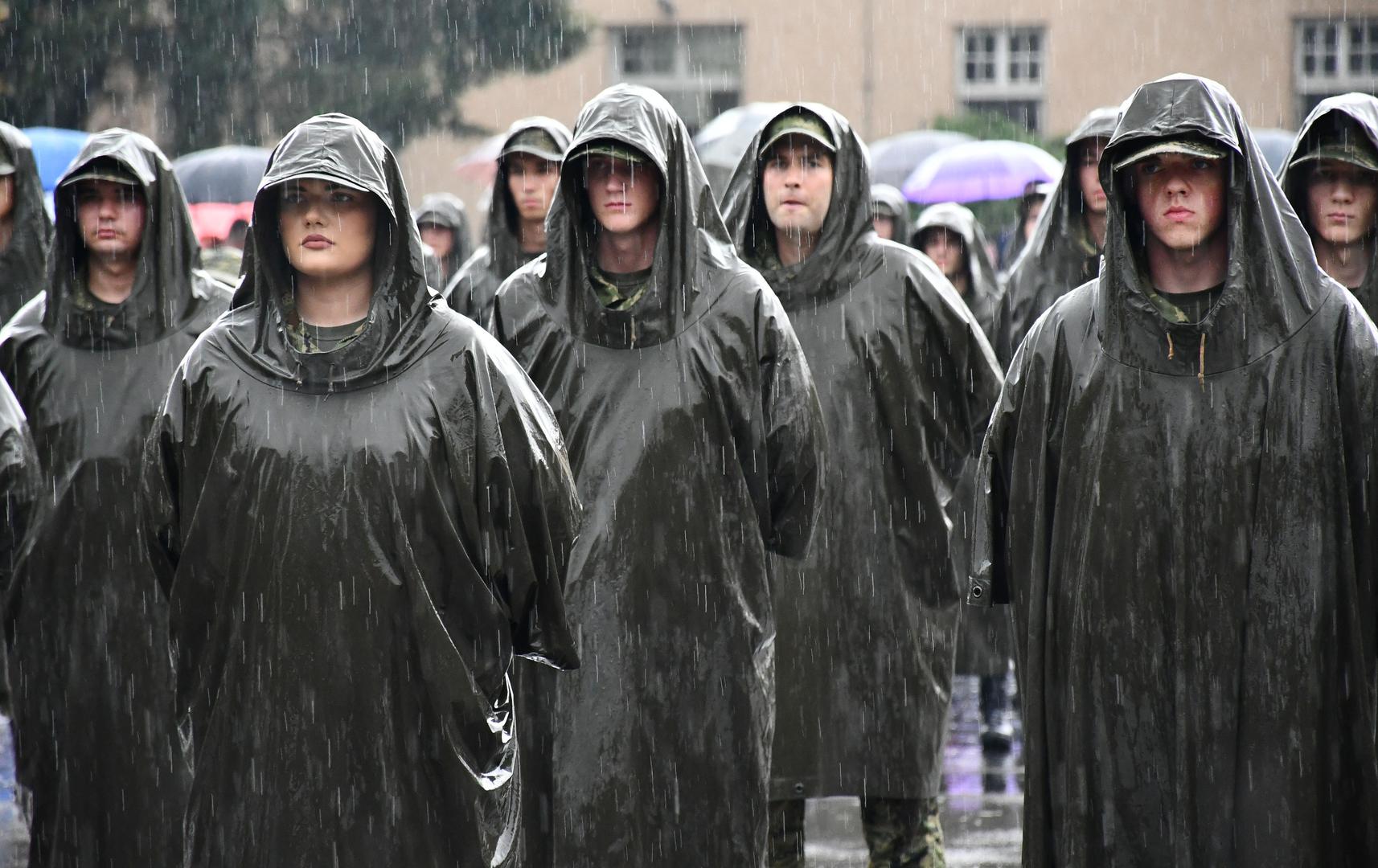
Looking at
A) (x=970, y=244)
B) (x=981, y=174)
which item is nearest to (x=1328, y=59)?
(x=981, y=174)

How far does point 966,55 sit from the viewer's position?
34281mm

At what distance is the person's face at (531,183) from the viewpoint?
28.4 feet

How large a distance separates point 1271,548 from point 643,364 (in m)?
1.92

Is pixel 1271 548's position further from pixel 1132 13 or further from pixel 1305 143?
pixel 1132 13

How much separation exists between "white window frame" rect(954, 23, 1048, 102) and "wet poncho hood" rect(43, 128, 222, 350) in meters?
27.8

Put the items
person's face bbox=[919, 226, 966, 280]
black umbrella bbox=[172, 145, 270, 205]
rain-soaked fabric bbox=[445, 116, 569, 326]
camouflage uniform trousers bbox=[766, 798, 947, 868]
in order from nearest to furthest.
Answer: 1. camouflage uniform trousers bbox=[766, 798, 947, 868]
2. rain-soaked fabric bbox=[445, 116, 569, 326]
3. person's face bbox=[919, 226, 966, 280]
4. black umbrella bbox=[172, 145, 270, 205]

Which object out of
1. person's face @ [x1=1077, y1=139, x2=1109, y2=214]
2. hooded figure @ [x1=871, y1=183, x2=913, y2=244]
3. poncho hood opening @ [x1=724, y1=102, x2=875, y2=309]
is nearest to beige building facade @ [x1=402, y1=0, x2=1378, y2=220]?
hooded figure @ [x1=871, y1=183, x2=913, y2=244]

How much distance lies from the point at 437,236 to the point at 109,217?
7.57m

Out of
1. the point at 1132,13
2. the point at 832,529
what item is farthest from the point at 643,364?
the point at 1132,13

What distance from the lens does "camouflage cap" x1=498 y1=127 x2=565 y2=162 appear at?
8.83 m

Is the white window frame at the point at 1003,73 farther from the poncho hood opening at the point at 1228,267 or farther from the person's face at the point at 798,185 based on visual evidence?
the poncho hood opening at the point at 1228,267

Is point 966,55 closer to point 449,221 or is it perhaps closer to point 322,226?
point 449,221

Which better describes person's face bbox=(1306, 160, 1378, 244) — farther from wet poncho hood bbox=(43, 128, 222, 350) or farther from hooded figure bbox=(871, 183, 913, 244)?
hooded figure bbox=(871, 183, 913, 244)

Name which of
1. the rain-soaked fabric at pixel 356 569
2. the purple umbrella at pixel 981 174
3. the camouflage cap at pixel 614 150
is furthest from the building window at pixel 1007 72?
the rain-soaked fabric at pixel 356 569
